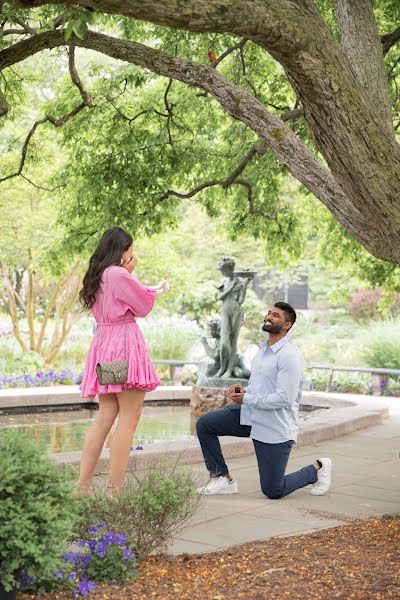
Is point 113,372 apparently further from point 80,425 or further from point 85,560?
point 80,425

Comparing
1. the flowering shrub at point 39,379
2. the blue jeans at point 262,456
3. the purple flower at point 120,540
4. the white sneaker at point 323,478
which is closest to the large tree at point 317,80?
the blue jeans at point 262,456

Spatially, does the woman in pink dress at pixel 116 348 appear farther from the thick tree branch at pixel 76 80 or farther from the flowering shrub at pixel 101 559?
the thick tree branch at pixel 76 80

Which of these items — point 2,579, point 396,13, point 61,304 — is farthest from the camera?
point 61,304

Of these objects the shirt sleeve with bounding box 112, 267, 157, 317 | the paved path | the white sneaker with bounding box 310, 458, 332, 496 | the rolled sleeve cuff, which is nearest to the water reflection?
the paved path

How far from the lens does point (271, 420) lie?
7660 millimetres

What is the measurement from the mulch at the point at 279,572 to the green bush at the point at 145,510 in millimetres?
172

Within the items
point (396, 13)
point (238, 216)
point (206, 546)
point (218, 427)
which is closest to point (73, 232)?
point (238, 216)

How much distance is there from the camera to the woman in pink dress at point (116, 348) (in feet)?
21.9

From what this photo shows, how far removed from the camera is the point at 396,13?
1170 cm

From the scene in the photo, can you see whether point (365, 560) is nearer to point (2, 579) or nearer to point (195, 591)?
point (195, 591)

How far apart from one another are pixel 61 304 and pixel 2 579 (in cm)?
1934

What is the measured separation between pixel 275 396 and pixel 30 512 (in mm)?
3604

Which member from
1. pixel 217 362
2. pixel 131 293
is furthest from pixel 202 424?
pixel 217 362

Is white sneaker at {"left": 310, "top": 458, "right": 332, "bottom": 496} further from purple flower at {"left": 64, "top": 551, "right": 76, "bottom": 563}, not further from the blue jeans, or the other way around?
purple flower at {"left": 64, "top": 551, "right": 76, "bottom": 563}
